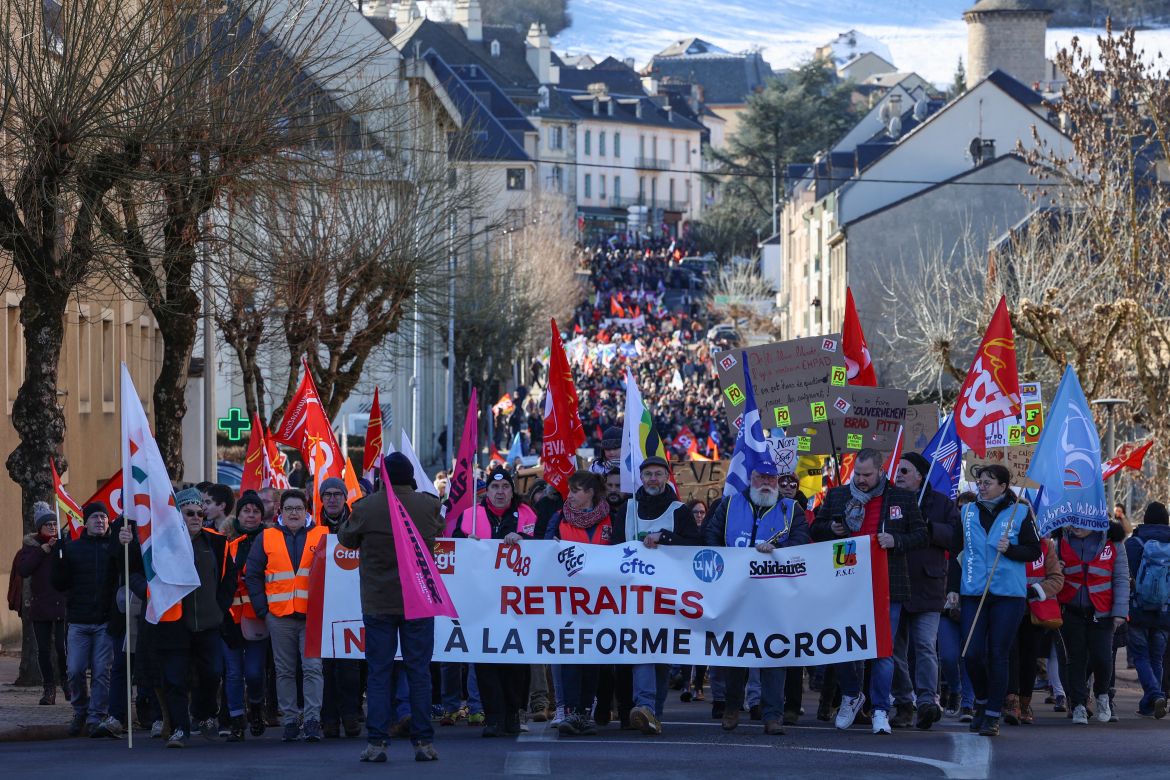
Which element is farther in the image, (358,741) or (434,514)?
(358,741)

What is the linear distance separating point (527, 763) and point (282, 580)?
104 inches

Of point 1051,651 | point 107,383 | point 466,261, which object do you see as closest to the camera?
point 1051,651

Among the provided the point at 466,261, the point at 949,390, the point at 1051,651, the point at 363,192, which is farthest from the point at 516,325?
the point at 1051,651

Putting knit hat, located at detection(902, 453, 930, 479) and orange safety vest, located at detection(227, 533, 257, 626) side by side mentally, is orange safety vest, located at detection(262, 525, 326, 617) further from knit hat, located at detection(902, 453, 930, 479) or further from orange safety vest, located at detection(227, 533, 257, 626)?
knit hat, located at detection(902, 453, 930, 479)

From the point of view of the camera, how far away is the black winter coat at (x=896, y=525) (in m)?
13.7

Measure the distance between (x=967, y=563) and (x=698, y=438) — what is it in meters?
39.2

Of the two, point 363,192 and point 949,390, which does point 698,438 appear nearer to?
point 949,390

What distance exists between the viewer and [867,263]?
59.5 meters

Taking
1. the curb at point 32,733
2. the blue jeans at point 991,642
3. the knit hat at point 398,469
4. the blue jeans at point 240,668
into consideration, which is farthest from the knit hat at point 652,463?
the curb at point 32,733

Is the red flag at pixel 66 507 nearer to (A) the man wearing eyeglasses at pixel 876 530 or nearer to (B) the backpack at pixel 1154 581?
(A) the man wearing eyeglasses at pixel 876 530

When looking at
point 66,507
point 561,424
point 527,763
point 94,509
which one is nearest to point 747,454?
point 561,424

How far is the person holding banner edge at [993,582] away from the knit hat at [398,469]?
3756mm

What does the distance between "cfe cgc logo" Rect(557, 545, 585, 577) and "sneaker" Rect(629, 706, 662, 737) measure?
105 cm

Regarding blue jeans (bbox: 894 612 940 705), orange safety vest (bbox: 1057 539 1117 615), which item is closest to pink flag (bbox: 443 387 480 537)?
blue jeans (bbox: 894 612 940 705)
